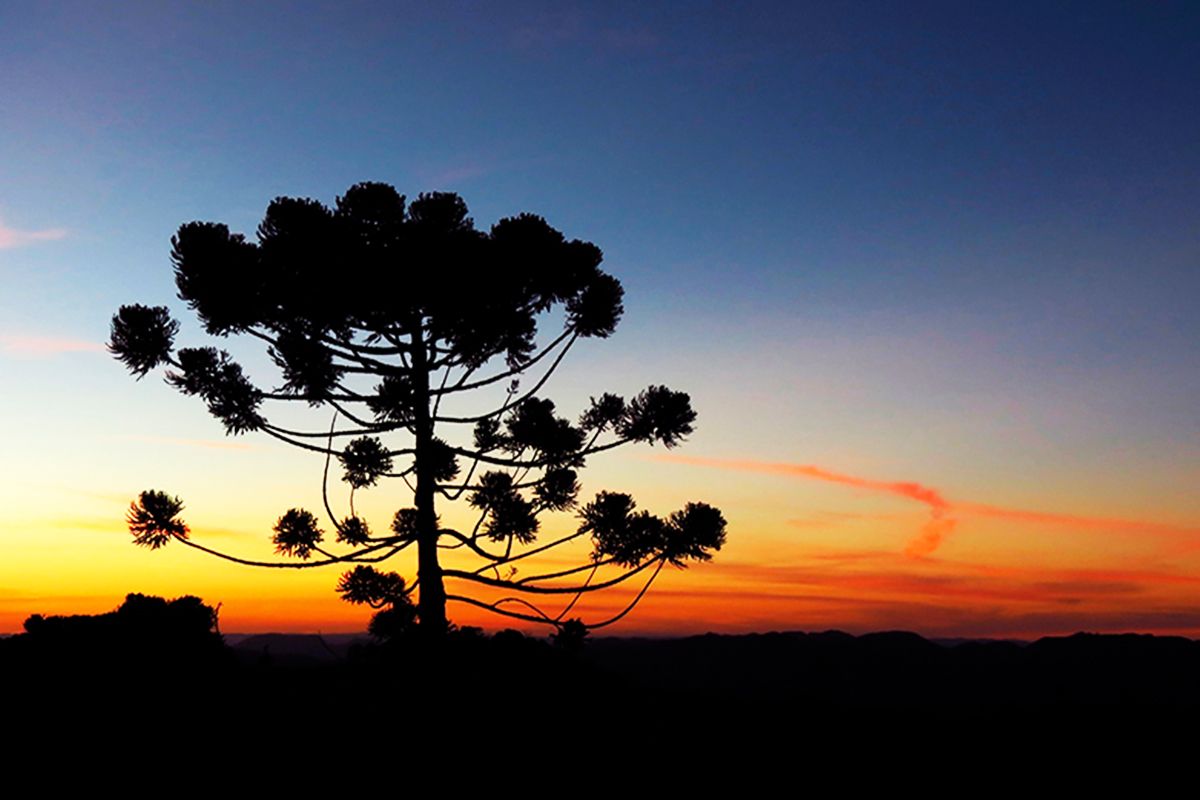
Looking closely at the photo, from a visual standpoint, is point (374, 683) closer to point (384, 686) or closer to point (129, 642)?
point (384, 686)

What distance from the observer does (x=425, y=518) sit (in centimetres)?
1542

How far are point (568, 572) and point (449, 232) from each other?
581cm

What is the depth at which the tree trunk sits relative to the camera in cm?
1509

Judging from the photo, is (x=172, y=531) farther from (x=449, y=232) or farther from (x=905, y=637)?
(x=905, y=637)

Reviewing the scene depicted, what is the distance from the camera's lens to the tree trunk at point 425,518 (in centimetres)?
1509

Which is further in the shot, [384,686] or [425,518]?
[425,518]

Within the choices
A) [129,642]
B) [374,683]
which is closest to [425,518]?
[374,683]

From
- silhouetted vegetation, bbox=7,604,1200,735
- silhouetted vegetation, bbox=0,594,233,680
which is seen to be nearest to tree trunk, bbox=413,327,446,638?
silhouetted vegetation, bbox=7,604,1200,735

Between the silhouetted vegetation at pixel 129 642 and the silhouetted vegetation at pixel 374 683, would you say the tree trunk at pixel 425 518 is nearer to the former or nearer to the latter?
the silhouetted vegetation at pixel 374 683

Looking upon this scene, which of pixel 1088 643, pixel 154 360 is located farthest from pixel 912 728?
pixel 1088 643

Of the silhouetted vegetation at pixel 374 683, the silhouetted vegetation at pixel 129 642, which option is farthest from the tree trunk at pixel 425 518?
the silhouetted vegetation at pixel 129 642

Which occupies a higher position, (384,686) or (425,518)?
(425,518)

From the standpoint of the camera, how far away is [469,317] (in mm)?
15719

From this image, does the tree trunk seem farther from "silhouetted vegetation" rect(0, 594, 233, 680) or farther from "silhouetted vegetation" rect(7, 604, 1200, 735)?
"silhouetted vegetation" rect(0, 594, 233, 680)
